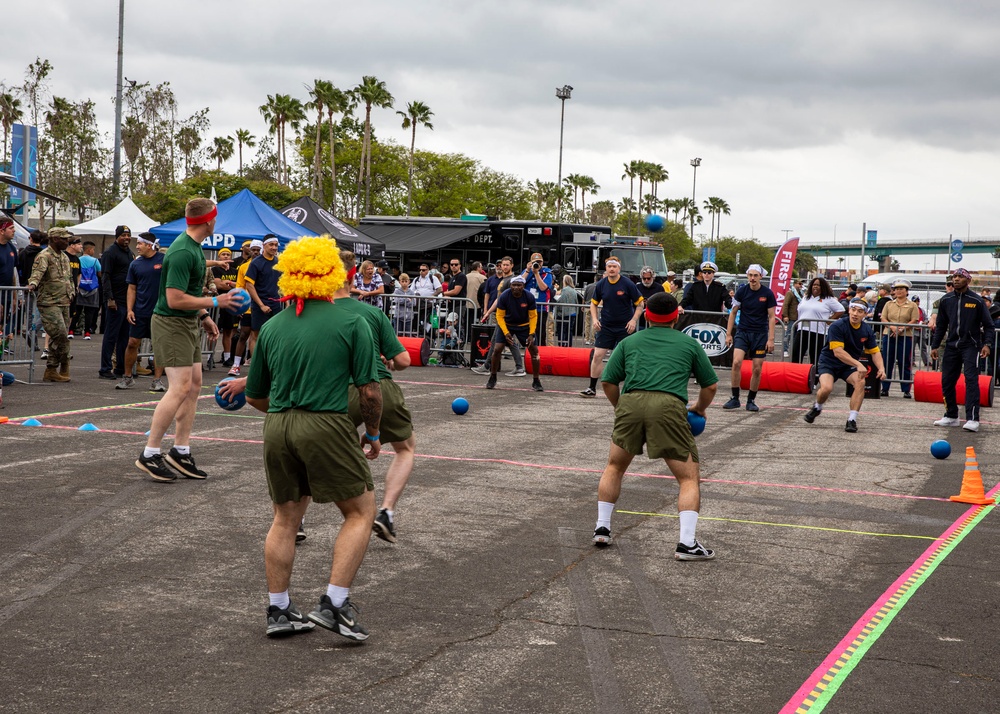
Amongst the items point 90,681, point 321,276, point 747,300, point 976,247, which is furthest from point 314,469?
point 976,247

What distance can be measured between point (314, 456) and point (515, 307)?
38.9 feet

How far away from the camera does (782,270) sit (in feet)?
75.7

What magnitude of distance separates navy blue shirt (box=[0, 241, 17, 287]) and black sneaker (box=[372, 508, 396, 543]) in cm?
956

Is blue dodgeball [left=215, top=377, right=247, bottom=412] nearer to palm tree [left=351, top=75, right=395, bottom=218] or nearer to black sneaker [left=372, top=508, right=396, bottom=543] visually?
black sneaker [left=372, top=508, right=396, bottom=543]

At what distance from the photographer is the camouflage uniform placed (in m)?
13.8

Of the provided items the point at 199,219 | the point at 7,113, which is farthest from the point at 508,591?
the point at 7,113

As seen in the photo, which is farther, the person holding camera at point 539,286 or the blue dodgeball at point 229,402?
the person holding camera at point 539,286

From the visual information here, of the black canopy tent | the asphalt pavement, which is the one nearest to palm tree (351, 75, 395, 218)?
the black canopy tent

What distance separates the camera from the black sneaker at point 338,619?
179 inches

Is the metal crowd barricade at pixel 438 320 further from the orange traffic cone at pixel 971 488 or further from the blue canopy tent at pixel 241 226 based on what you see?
the orange traffic cone at pixel 971 488

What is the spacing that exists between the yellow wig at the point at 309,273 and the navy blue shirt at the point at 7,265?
1056 cm

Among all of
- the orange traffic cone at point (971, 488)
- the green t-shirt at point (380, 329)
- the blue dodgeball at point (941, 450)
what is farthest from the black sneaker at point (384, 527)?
the blue dodgeball at point (941, 450)

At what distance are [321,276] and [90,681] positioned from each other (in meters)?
1.88

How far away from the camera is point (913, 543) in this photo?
6.86 meters
